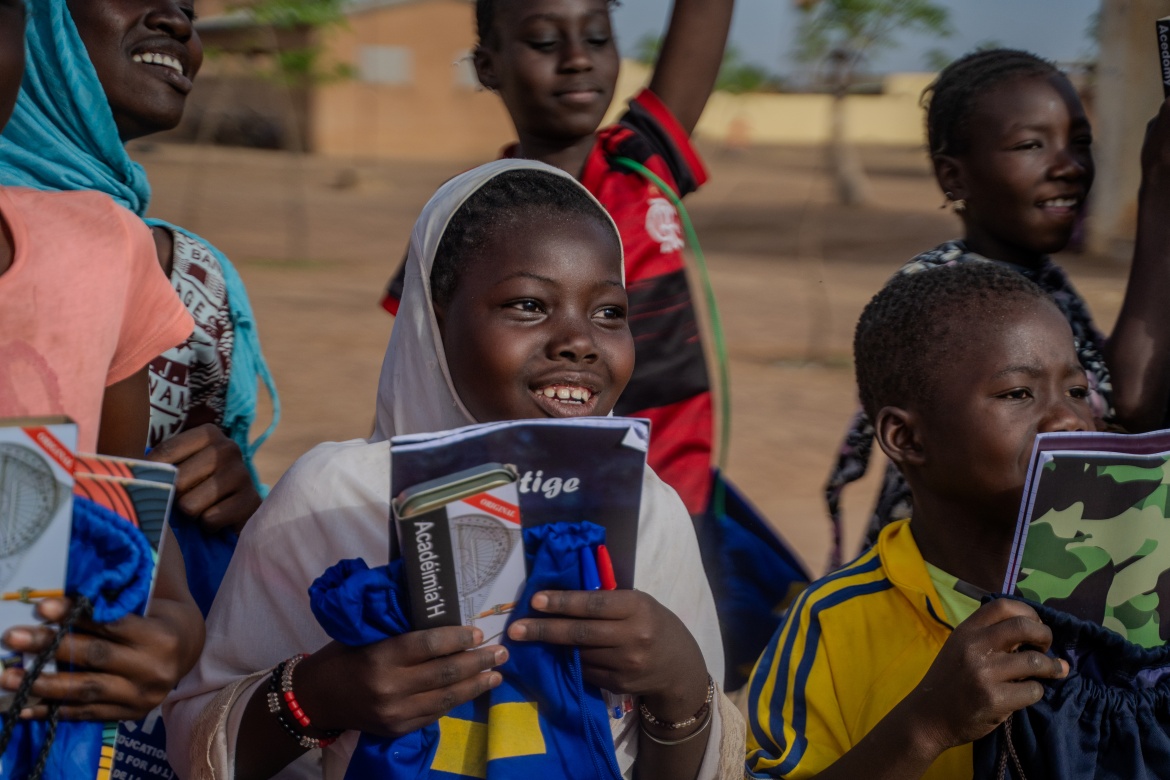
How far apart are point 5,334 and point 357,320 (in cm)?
1112

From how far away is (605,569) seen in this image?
5.29 ft

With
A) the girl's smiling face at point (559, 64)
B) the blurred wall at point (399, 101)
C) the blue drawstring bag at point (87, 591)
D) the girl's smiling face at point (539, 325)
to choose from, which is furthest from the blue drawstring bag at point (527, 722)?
the blurred wall at point (399, 101)

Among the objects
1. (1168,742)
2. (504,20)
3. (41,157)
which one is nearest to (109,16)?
(41,157)

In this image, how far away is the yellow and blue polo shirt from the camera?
1.96 metres

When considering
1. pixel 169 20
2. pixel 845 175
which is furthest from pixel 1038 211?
pixel 845 175

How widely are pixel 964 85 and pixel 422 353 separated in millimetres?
1547

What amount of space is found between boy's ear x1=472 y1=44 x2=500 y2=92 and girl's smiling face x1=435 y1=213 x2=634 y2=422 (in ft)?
3.49

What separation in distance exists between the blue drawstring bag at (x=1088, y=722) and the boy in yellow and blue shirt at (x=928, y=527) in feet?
0.51

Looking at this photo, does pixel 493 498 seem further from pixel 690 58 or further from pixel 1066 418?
pixel 690 58

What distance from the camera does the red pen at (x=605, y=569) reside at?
1606 millimetres

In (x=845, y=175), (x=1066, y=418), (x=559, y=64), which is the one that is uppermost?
(x=845, y=175)

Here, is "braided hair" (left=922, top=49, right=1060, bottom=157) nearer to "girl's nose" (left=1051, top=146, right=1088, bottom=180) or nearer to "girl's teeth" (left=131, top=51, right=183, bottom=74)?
"girl's nose" (left=1051, top=146, right=1088, bottom=180)

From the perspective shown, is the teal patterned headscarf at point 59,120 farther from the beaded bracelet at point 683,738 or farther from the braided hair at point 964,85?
the braided hair at point 964,85

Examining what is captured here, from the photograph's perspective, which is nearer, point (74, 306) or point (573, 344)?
point (74, 306)
